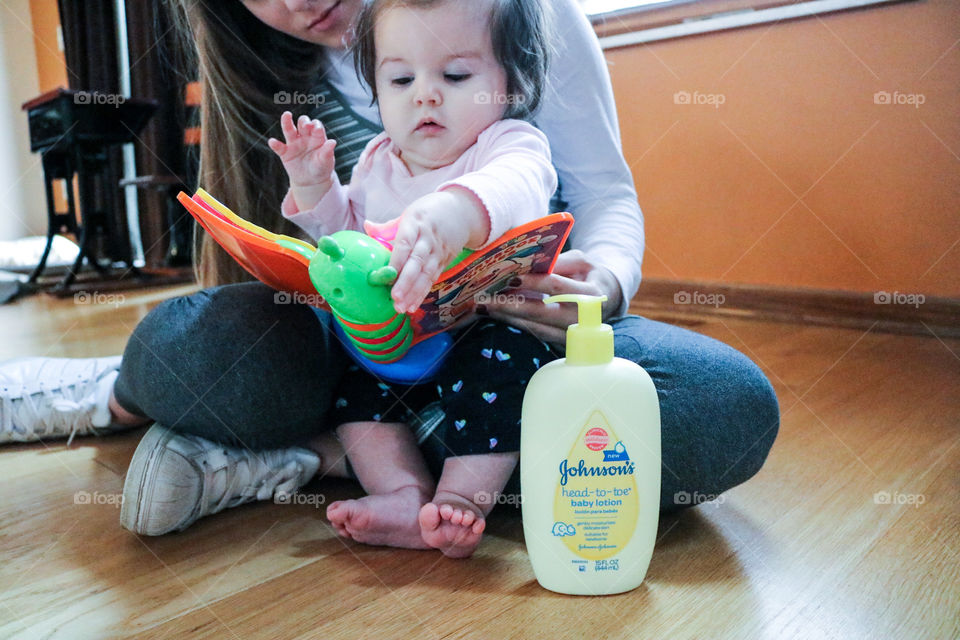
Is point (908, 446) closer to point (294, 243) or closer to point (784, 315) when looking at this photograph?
point (294, 243)

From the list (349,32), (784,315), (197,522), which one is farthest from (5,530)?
(784,315)

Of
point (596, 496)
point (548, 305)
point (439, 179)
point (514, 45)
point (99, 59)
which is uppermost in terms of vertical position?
point (99, 59)

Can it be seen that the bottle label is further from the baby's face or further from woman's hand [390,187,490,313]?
the baby's face

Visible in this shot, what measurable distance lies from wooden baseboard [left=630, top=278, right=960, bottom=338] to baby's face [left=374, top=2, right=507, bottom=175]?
1.21 meters

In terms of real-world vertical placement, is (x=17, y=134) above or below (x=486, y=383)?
above

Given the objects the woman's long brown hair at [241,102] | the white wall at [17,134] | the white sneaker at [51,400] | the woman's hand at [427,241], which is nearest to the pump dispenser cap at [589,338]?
the woman's hand at [427,241]

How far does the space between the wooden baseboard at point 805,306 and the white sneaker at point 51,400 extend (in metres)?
1.29

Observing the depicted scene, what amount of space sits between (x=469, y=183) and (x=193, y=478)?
1.26 ft

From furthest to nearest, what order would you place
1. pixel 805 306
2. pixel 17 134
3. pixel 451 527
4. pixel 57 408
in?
pixel 17 134 → pixel 805 306 → pixel 57 408 → pixel 451 527

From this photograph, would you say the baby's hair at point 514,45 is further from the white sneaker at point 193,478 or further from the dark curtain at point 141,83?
the dark curtain at point 141,83

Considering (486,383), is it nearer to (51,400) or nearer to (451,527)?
(451,527)

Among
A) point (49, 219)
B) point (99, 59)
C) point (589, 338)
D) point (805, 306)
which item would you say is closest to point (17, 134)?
point (99, 59)

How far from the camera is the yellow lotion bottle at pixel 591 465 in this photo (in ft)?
1.84

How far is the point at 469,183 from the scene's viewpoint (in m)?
0.58
